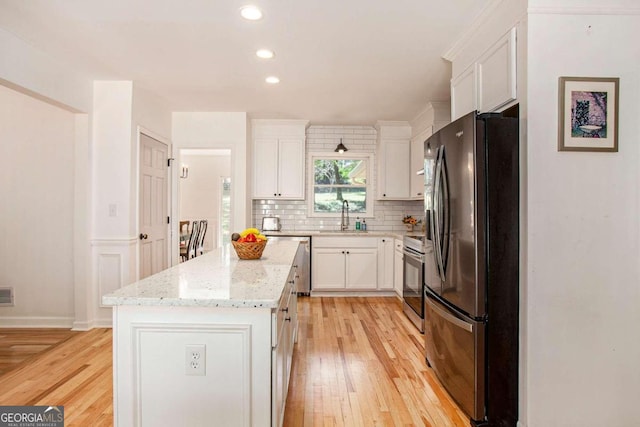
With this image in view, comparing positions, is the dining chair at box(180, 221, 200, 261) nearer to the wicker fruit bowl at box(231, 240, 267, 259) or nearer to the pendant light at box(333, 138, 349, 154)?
the pendant light at box(333, 138, 349, 154)

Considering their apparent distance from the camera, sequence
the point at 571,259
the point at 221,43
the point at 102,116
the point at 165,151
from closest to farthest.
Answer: the point at 571,259
the point at 221,43
the point at 102,116
the point at 165,151

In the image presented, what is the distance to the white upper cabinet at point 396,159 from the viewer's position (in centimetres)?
482

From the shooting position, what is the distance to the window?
5.18 m

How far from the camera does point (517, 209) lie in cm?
181

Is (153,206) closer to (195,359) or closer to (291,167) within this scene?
(291,167)

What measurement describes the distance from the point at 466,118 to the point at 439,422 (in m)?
1.70

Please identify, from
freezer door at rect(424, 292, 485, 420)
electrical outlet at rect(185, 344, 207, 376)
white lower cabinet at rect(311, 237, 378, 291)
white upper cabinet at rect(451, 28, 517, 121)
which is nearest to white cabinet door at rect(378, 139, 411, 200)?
white lower cabinet at rect(311, 237, 378, 291)

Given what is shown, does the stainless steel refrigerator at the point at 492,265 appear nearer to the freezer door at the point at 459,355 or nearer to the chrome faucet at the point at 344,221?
the freezer door at the point at 459,355

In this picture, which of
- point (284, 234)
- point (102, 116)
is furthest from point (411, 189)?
point (102, 116)

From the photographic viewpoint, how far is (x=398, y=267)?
436 cm

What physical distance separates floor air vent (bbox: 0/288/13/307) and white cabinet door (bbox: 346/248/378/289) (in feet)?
12.0

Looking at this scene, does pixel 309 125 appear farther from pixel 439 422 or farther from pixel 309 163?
pixel 439 422

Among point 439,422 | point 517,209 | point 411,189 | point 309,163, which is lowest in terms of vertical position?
point 439,422

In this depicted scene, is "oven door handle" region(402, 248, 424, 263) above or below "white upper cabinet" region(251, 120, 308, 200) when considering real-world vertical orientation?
below
